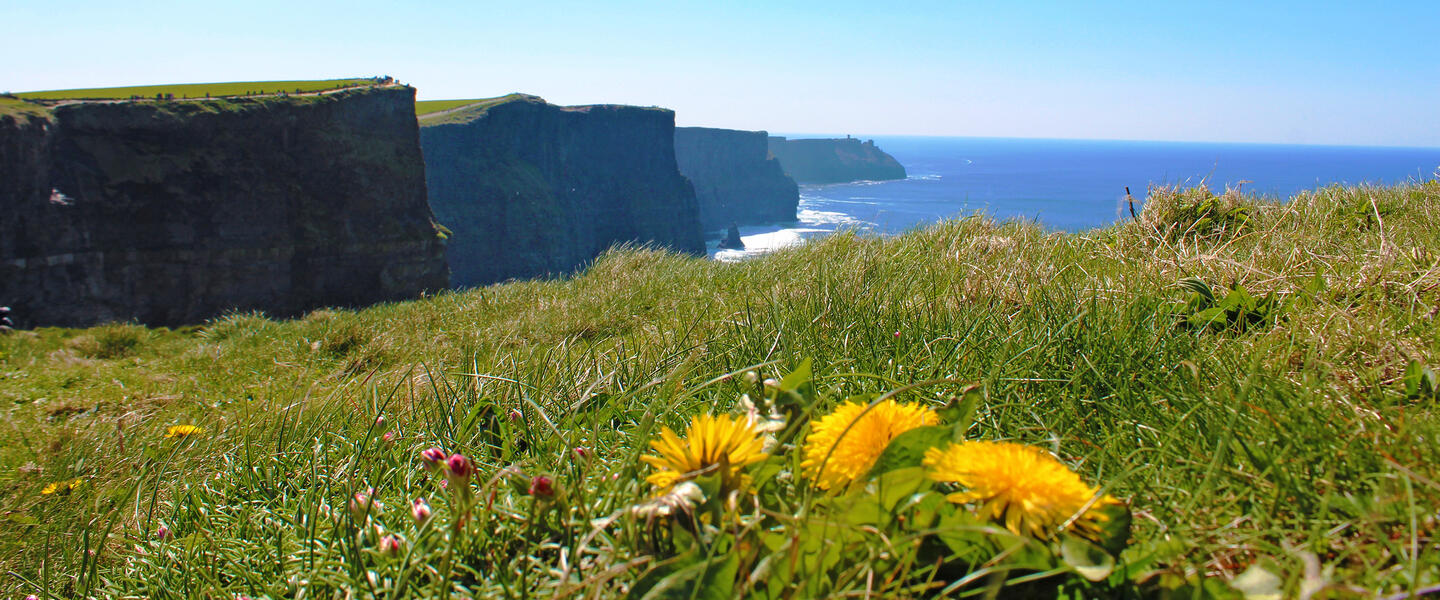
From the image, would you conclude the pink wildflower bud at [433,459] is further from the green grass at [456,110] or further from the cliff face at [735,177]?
the cliff face at [735,177]

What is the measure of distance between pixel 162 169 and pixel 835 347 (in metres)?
42.6

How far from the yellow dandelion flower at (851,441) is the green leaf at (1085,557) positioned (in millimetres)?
266

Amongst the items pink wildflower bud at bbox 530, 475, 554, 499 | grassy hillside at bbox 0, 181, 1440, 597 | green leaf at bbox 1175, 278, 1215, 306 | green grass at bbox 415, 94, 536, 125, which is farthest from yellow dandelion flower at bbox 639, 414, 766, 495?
green grass at bbox 415, 94, 536, 125

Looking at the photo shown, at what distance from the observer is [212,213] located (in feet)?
120

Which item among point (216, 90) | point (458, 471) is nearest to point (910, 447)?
point (458, 471)

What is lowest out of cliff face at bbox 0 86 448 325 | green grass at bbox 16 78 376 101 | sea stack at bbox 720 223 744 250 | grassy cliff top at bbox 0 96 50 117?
sea stack at bbox 720 223 744 250

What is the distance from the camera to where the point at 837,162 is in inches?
6501

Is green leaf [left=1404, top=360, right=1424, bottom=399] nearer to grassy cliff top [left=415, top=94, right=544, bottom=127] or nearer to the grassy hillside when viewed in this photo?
the grassy hillside

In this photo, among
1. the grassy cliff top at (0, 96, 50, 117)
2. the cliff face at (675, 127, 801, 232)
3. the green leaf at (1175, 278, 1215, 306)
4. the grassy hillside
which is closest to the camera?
the grassy hillside

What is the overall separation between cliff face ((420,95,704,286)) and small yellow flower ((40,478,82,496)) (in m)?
59.3

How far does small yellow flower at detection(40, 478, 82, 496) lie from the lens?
2.45 metres

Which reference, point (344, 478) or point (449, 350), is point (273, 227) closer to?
point (449, 350)

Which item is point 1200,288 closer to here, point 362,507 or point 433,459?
Answer: point 433,459

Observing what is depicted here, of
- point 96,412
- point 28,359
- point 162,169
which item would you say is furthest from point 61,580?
point 162,169
